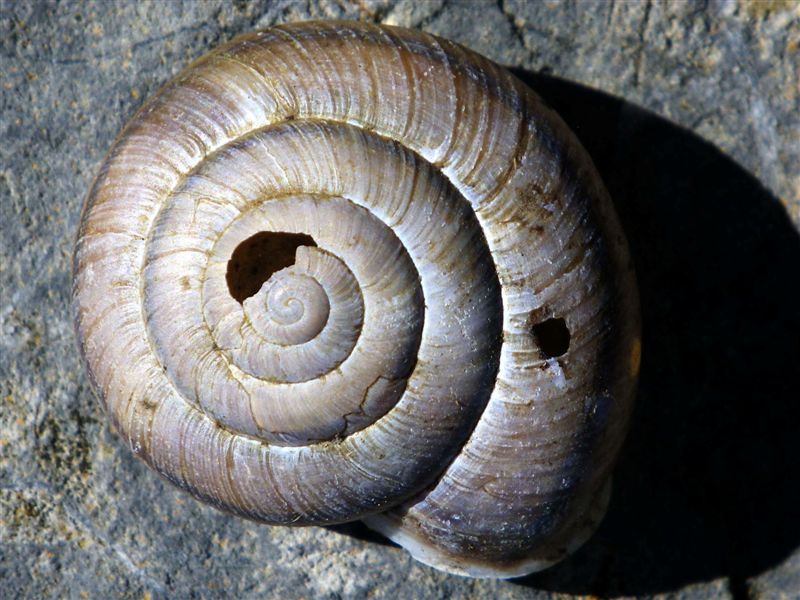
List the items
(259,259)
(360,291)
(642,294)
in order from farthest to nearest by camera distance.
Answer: (642,294) → (259,259) → (360,291)

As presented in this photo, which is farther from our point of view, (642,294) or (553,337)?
(642,294)

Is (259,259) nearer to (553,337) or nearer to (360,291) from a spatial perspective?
(360,291)

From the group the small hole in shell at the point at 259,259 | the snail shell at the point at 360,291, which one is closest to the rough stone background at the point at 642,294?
the snail shell at the point at 360,291

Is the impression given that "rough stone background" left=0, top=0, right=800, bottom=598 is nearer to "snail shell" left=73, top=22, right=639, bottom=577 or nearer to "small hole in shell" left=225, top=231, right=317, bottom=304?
"snail shell" left=73, top=22, right=639, bottom=577

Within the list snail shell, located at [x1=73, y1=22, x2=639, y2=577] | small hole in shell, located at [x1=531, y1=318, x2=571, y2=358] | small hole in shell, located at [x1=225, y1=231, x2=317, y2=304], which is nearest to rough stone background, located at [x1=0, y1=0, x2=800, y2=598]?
snail shell, located at [x1=73, y1=22, x2=639, y2=577]

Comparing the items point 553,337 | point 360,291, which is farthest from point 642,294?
point 360,291

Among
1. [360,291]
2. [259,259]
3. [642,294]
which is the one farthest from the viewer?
[642,294]
